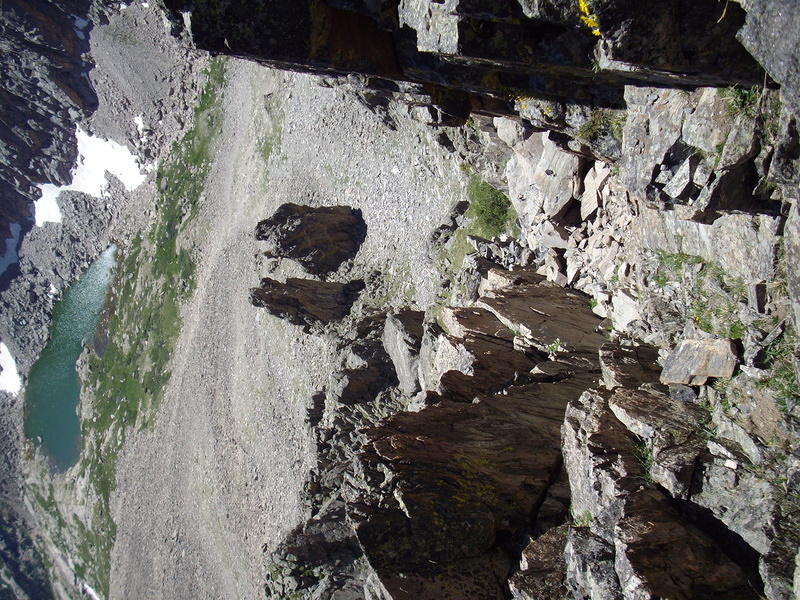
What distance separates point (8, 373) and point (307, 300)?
5307 cm

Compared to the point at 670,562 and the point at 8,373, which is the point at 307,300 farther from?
the point at 8,373

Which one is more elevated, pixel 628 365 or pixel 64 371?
pixel 64 371

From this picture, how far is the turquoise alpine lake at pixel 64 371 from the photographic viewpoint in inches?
2265

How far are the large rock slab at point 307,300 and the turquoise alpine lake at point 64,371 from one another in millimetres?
35836

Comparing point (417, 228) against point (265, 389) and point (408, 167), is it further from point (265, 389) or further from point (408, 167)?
point (265, 389)

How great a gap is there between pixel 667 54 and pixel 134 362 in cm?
4619

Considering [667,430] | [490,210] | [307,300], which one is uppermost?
[490,210]

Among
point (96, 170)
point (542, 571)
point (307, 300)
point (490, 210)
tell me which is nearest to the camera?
point (542, 571)

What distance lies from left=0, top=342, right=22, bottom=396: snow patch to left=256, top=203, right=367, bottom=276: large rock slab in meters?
49.3

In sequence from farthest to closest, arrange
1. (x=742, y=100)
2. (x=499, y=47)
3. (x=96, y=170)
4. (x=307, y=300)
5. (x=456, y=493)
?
(x=96, y=170), (x=307, y=300), (x=456, y=493), (x=499, y=47), (x=742, y=100)

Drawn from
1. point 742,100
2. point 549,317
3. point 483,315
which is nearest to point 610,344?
point 549,317

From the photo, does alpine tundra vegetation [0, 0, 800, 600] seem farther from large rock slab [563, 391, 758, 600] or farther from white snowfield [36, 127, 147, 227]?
white snowfield [36, 127, 147, 227]

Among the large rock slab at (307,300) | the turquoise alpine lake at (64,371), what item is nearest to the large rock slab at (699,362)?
the large rock slab at (307,300)

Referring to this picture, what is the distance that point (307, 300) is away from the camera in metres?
26.3
